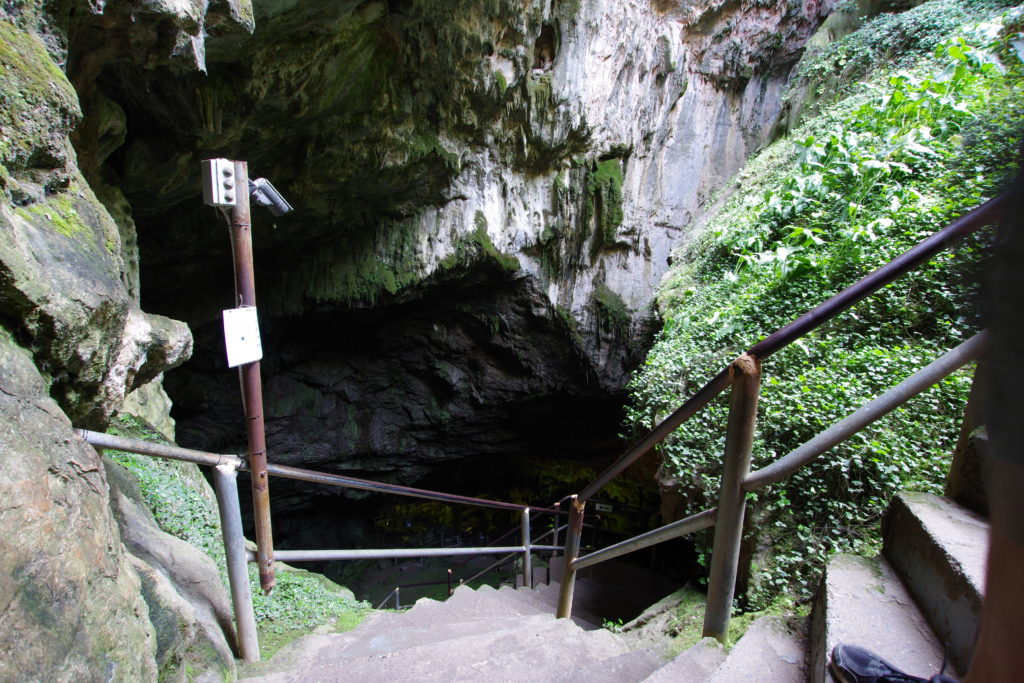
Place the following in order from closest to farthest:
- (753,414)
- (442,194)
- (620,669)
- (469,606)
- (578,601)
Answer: (753,414), (620,669), (469,606), (578,601), (442,194)

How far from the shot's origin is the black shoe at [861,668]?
1129mm

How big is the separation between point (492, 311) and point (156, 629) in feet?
22.0

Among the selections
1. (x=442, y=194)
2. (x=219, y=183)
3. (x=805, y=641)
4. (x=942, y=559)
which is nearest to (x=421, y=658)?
(x=805, y=641)

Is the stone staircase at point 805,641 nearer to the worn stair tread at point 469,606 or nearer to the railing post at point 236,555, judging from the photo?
the railing post at point 236,555

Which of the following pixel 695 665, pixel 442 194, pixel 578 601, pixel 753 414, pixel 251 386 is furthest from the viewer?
pixel 442 194

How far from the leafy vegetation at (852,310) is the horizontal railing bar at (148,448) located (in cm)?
200

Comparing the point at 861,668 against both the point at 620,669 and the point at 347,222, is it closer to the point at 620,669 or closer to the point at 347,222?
the point at 620,669

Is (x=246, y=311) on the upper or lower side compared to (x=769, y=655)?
upper

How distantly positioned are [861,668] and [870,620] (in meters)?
0.27

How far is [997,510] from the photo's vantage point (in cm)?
43

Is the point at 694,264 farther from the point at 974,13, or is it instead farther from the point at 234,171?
the point at 234,171

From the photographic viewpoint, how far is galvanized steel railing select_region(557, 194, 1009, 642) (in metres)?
1.34

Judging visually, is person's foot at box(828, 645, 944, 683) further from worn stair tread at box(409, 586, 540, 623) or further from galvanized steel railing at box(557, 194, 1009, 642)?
worn stair tread at box(409, 586, 540, 623)

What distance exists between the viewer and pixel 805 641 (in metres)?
1.59
